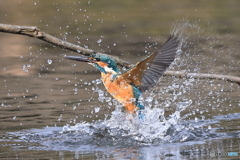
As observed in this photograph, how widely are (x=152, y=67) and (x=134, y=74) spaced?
0.80 ft

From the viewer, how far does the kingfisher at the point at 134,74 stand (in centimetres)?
461

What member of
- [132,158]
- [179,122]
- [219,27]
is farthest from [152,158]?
[219,27]

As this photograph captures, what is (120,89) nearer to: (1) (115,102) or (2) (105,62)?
(2) (105,62)

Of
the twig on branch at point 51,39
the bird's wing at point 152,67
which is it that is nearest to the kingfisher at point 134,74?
the bird's wing at point 152,67

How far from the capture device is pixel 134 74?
491cm

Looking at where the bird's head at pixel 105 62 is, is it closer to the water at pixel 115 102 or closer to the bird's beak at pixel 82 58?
the bird's beak at pixel 82 58

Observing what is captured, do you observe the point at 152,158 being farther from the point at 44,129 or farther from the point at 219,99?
the point at 219,99

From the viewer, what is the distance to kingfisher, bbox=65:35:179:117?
15.1 feet

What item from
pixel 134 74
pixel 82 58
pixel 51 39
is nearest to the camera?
pixel 51 39

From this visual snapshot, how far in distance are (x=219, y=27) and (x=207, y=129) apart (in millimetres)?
5908

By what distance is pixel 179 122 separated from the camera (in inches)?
214

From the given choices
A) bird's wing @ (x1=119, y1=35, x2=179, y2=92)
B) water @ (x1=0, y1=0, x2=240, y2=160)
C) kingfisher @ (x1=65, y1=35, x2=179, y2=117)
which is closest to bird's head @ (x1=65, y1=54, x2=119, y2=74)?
kingfisher @ (x1=65, y1=35, x2=179, y2=117)

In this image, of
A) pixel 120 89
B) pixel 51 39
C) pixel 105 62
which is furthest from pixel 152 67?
pixel 51 39

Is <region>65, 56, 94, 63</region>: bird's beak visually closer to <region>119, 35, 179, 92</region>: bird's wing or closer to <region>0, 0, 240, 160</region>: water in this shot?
<region>119, 35, 179, 92</region>: bird's wing
